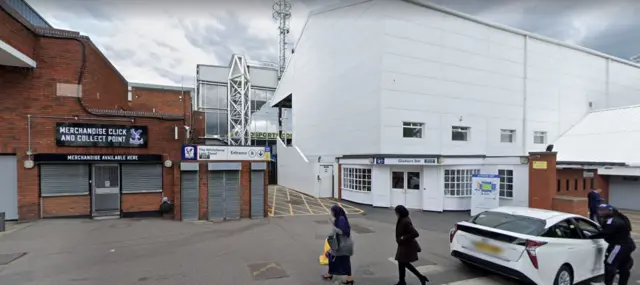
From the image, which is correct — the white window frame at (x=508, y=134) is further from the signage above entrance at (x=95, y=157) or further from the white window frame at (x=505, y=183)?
the signage above entrance at (x=95, y=157)

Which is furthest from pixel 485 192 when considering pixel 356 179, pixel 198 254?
pixel 198 254

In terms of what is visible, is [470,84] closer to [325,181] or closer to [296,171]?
[325,181]

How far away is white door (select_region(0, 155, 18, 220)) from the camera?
31.8ft

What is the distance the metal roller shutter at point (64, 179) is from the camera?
10.1 m

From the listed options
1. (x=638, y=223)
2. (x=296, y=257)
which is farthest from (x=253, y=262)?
(x=638, y=223)

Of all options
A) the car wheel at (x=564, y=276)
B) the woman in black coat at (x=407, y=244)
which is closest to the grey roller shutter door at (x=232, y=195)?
the woman in black coat at (x=407, y=244)

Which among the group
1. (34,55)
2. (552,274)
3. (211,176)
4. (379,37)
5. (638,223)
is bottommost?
(638,223)

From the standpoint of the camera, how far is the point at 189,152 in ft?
34.3

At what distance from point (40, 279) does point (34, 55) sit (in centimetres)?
853

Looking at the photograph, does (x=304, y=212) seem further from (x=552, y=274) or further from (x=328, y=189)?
(x=552, y=274)

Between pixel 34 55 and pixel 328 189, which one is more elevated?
pixel 34 55

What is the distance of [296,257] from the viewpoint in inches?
267

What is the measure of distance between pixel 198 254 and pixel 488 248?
5959mm

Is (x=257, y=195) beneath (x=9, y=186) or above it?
beneath
